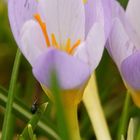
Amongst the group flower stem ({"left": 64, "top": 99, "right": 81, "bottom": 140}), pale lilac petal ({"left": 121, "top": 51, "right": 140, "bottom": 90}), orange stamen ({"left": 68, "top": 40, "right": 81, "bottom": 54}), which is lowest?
flower stem ({"left": 64, "top": 99, "right": 81, "bottom": 140})

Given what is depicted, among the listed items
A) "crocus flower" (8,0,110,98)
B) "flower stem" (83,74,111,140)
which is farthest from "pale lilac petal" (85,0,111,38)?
"flower stem" (83,74,111,140)

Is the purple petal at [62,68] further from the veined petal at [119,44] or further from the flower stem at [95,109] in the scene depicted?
the flower stem at [95,109]

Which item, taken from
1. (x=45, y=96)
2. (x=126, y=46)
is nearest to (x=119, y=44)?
(x=126, y=46)

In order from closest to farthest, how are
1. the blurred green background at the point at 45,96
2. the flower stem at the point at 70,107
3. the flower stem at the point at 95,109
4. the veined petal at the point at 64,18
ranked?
the flower stem at the point at 70,107
the veined petal at the point at 64,18
the flower stem at the point at 95,109
the blurred green background at the point at 45,96

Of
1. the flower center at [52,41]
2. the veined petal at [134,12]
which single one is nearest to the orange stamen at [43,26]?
the flower center at [52,41]

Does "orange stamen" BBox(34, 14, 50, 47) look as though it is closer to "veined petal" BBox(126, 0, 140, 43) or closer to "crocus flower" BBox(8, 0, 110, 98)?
"crocus flower" BBox(8, 0, 110, 98)
